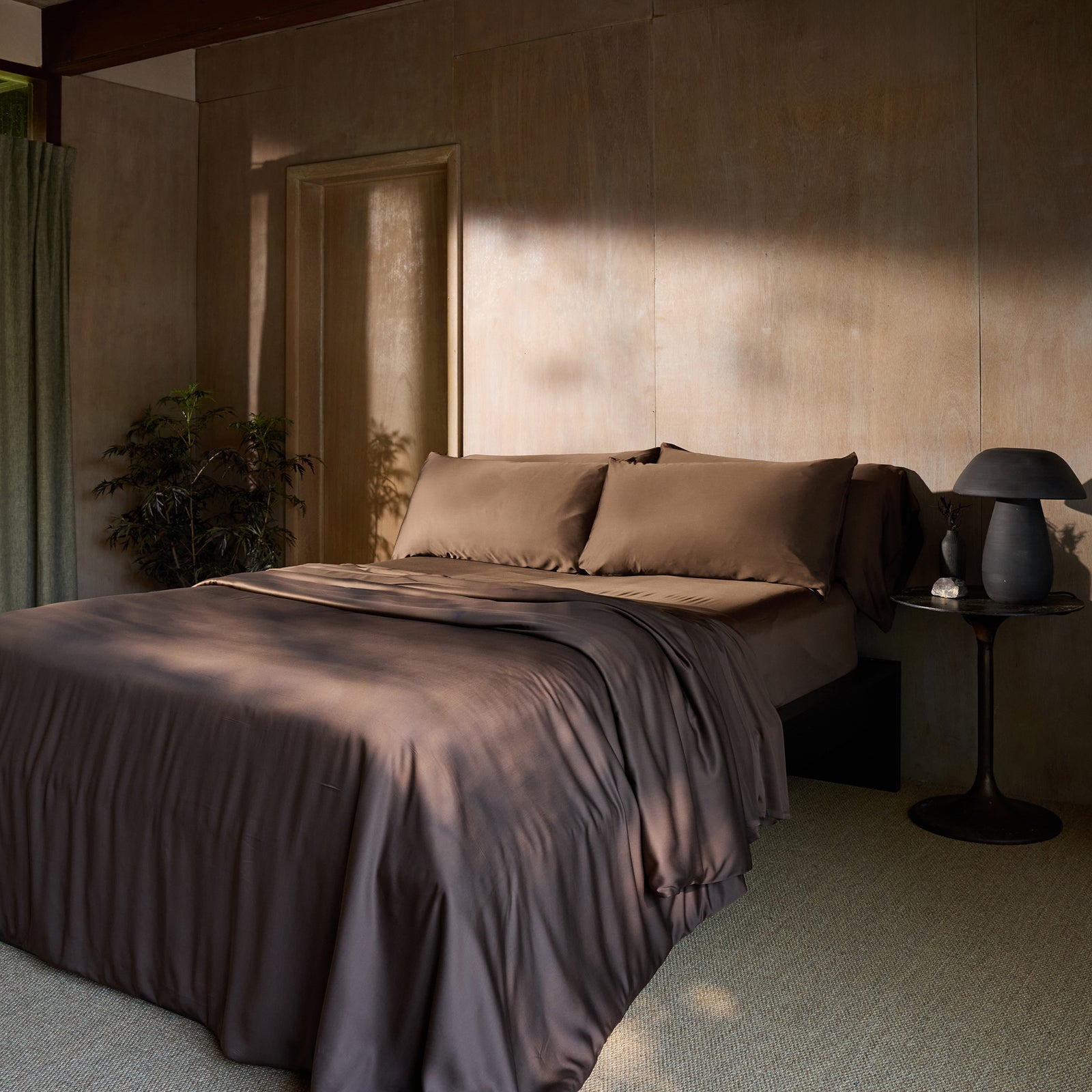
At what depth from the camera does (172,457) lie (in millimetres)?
5199

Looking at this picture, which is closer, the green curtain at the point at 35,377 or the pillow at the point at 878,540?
the pillow at the point at 878,540

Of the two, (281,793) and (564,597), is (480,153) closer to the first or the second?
(564,597)

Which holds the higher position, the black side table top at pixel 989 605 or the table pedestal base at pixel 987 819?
the black side table top at pixel 989 605

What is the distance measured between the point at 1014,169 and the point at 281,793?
9.68 ft

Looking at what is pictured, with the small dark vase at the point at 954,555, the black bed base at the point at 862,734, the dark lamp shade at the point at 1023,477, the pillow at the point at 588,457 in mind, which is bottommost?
the black bed base at the point at 862,734

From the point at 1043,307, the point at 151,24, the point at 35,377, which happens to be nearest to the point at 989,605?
the point at 1043,307

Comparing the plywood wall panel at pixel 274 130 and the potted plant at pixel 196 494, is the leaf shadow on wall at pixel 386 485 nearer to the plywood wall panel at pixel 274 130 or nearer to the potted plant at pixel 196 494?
the potted plant at pixel 196 494

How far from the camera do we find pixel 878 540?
3479mm

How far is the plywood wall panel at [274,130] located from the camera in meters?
4.77

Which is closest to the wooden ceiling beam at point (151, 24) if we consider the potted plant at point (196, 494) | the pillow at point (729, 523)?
the potted plant at point (196, 494)

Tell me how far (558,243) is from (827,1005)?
3100 millimetres

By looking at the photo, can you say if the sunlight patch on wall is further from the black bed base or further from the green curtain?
the black bed base

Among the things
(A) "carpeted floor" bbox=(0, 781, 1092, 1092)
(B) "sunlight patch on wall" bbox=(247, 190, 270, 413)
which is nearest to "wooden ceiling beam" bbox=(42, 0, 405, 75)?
(B) "sunlight patch on wall" bbox=(247, 190, 270, 413)

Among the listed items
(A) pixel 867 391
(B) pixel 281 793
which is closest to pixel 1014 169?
(A) pixel 867 391
